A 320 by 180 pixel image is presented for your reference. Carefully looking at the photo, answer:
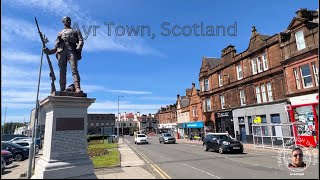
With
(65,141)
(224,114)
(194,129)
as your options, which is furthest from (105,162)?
(194,129)

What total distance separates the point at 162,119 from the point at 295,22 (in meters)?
77.9

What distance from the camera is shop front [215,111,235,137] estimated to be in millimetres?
38362

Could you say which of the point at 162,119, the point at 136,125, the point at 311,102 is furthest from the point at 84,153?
the point at 136,125

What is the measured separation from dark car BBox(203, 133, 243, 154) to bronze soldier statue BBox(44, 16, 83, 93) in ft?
47.8

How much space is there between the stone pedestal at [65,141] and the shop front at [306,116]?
1894cm

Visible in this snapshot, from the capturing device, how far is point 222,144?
21969mm

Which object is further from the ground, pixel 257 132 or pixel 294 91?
pixel 294 91

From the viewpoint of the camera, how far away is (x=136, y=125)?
141 meters

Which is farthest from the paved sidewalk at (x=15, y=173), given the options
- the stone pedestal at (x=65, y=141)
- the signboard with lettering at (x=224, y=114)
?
the signboard with lettering at (x=224, y=114)

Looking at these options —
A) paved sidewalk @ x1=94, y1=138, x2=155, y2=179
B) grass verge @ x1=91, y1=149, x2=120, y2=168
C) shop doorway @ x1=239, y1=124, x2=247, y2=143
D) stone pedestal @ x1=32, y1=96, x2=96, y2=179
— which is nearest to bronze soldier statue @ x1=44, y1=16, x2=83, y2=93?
stone pedestal @ x1=32, y1=96, x2=96, y2=179

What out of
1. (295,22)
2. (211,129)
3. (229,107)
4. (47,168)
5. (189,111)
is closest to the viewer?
(47,168)

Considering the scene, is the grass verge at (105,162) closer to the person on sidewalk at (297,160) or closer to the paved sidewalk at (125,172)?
the paved sidewalk at (125,172)

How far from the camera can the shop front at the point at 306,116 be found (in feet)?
76.2

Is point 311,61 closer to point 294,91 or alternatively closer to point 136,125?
point 294,91
